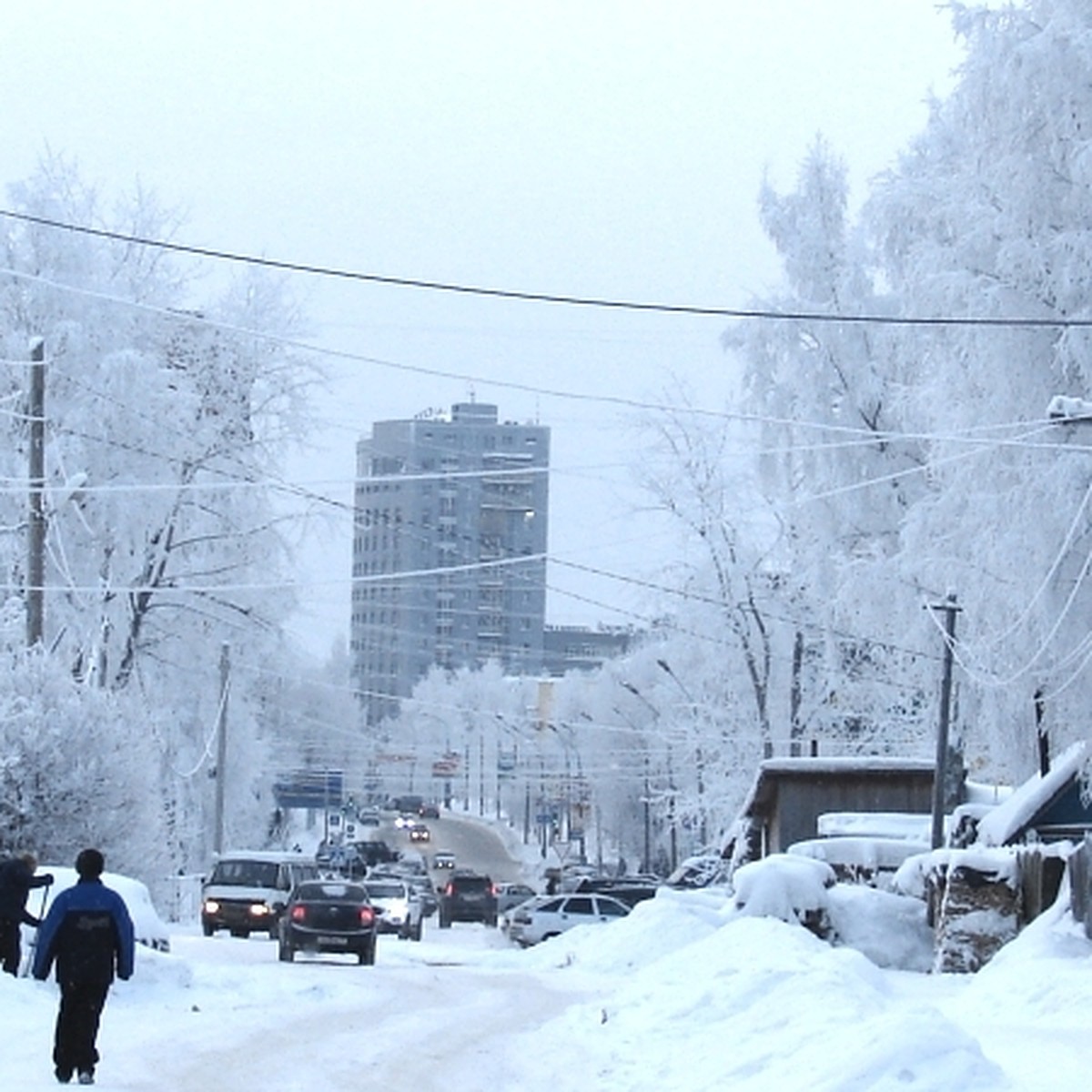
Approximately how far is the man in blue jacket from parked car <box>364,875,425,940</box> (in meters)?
34.7

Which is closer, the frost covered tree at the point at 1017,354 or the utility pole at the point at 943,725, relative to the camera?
the frost covered tree at the point at 1017,354

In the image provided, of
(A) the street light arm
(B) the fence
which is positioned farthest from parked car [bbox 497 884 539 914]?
(B) the fence

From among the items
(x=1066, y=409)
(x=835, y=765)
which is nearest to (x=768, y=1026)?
(x=1066, y=409)

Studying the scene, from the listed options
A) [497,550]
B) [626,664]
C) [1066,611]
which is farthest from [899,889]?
[497,550]

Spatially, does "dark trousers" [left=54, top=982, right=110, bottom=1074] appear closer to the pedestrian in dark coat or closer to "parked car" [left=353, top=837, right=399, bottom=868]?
the pedestrian in dark coat

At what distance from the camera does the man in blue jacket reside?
1425 cm

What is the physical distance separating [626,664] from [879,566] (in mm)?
46684

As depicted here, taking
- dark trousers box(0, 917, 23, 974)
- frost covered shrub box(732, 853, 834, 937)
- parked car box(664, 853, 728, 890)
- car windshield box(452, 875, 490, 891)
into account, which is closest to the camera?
dark trousers box(0, 917, 23, 974)

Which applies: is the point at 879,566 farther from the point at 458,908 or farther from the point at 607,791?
the point at 607,791

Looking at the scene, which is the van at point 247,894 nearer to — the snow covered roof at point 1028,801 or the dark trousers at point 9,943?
the snow covered roof at point 1028,801

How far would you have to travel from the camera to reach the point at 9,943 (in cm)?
2092

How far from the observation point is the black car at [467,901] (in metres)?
66.0

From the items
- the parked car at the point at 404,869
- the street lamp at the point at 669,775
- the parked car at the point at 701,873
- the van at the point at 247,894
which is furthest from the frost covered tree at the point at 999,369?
the parked car at the point at 404,869

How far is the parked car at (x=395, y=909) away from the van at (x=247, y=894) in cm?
703
